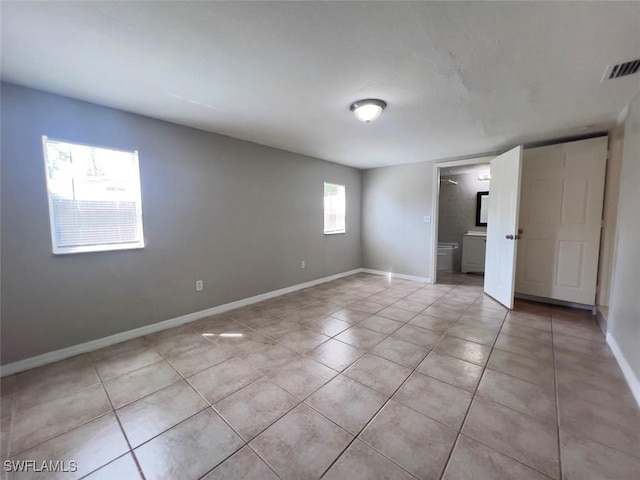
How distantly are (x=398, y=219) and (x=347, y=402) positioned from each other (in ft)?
13.0

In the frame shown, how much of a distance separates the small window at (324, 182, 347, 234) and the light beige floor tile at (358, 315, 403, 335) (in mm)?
2178

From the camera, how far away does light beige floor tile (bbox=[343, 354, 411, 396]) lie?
188 cm

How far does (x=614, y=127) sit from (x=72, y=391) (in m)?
→ 5.81

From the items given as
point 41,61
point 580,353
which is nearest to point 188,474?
point 41,61

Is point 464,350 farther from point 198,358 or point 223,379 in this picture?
point 198,358

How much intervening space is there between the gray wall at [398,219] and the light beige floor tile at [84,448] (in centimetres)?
464

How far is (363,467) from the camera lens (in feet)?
4.16

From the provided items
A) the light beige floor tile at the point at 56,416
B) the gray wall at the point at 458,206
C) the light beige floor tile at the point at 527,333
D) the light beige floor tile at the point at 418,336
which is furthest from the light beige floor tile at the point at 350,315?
the gray wall at the point at 458,206

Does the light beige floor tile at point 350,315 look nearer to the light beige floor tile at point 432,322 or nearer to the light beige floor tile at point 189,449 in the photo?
the light beige floor tile at point 432,322

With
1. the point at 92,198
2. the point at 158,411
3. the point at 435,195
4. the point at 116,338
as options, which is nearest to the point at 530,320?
the point at 435,195

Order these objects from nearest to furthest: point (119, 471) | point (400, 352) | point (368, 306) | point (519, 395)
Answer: point (119, 471) → point (519, 395) → point (400, 352) → point (368, 306)

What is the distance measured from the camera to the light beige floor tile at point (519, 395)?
1626 millimetres

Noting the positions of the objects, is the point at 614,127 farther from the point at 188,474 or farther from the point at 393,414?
the point at 188,474

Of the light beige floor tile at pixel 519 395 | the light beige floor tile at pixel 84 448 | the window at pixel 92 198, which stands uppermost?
the window at pixel 92 198
